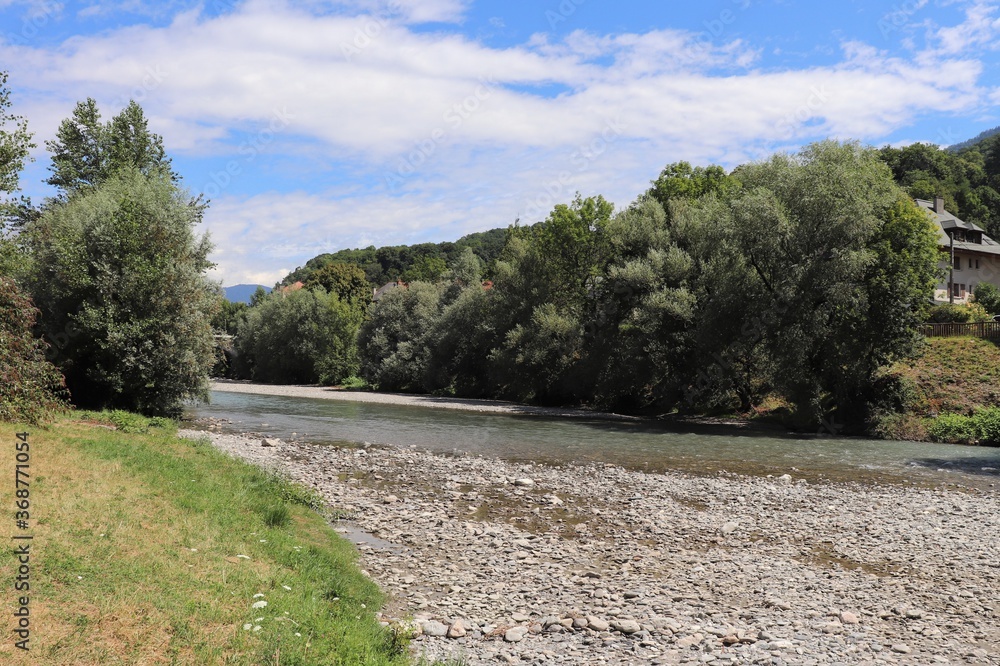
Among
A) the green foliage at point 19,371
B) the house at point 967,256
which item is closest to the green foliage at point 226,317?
the green foliage at point 19,371

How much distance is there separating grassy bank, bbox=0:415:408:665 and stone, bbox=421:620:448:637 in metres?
0.78

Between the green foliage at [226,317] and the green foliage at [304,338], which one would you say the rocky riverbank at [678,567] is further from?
the green foliage at [304,338]

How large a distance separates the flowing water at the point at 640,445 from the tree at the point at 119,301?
481 cm

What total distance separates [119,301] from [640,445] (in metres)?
22.9

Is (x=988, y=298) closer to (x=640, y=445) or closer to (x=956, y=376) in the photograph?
(x=956, y=376)

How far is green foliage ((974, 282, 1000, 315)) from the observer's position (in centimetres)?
5209

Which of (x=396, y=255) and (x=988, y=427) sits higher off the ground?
(x=396, y=255)

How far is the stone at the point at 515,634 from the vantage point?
8845 mm

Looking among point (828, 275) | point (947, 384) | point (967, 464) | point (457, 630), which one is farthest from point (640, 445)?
point (457, 630)

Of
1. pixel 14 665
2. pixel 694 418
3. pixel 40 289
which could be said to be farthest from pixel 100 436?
pixel 694 418

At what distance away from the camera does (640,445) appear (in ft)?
95.6

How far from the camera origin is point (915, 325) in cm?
3300

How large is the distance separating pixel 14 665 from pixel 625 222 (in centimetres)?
4688

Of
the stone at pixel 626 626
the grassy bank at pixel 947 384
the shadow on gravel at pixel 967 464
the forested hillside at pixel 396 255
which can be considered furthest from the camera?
the forested hillside at pixel 396 255
